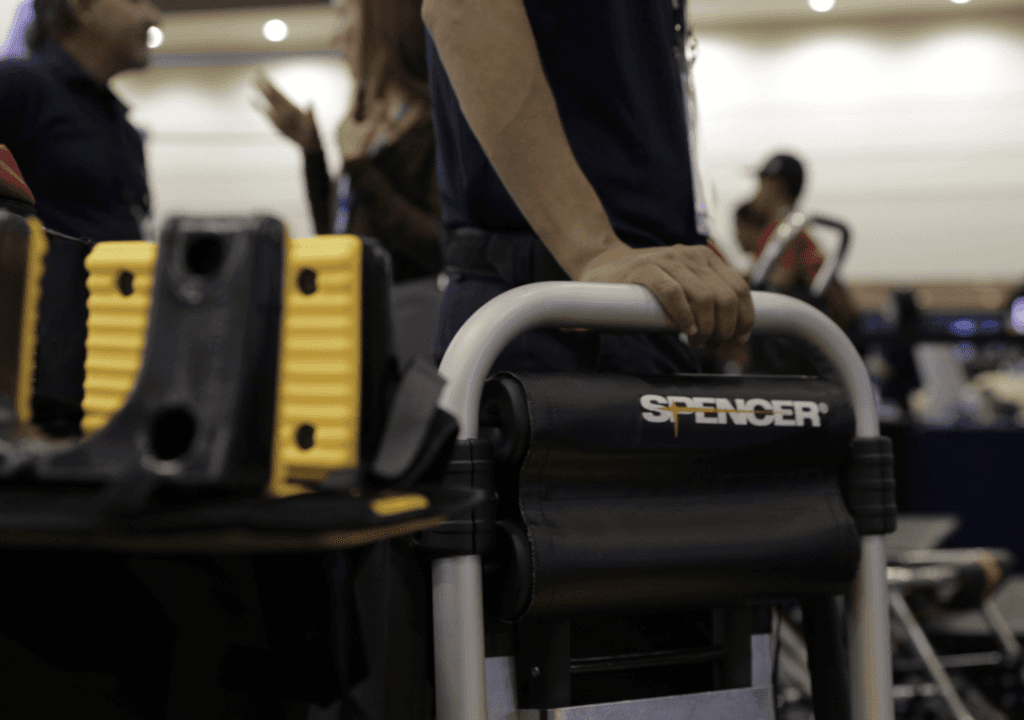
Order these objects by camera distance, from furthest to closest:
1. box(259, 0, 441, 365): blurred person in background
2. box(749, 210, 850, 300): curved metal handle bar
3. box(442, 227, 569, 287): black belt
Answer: box(749, 210, 850, 300): curved metal handle bar, box(259, 0, 441, 365): blurred person in background, box(442, 227, 569, 287): black belt

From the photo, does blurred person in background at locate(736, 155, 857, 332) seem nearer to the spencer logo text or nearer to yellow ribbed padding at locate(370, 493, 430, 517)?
the spencer logo text

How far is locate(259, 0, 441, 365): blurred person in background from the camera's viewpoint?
5.72 feet

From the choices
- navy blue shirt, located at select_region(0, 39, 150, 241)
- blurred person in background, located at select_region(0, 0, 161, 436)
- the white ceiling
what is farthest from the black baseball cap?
the white ceiling

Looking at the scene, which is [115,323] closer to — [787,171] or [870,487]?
[870,487]

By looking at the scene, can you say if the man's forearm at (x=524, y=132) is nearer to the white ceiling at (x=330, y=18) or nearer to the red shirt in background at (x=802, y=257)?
the red shirt in background at (x=802, y=257)

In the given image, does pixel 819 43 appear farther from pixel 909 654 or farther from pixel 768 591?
pixel 768 591

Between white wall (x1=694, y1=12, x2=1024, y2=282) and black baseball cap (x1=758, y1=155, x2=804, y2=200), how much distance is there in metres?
5.03

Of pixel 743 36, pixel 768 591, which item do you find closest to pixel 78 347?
pixel 768 591

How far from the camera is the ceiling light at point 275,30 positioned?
29.7 feet

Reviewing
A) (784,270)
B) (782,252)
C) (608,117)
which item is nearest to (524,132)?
(608,117)

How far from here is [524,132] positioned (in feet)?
2.72

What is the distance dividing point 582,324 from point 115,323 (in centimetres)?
36

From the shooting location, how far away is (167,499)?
421 mm

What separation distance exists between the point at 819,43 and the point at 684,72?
8.56m
